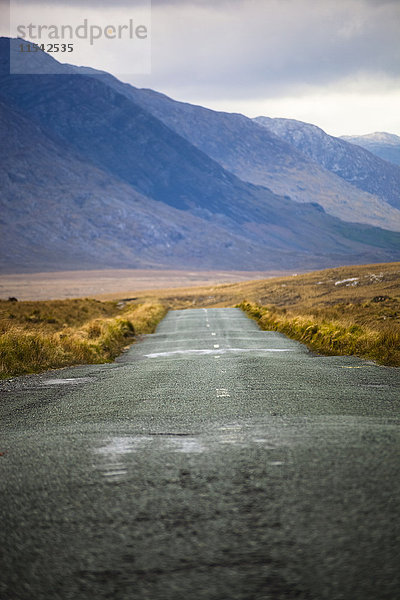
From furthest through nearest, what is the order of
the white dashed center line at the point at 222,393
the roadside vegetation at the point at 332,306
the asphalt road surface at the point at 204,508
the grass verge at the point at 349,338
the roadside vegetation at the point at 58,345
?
the roadside vegetation at the point at 332,306
the grass verge at the point at 349,338
the roadside vegetation at the point at 58,345
the white dashed center line at the point at 222,393
the asphalt road surface at the point at 204,508

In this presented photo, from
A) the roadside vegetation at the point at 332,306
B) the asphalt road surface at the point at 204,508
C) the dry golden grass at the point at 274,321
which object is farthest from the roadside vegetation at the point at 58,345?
the asphalt road surface at the point at 204,508

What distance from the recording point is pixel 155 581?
10.9 feet

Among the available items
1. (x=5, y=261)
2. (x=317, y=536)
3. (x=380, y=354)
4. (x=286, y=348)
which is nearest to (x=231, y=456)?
(x=317, y=536)

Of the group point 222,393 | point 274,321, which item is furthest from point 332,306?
point 222,393

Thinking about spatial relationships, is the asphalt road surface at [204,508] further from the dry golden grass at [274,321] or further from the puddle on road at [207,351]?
the puddle on road at [207,351]

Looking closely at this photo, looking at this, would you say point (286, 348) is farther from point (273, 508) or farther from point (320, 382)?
point (273, 508)

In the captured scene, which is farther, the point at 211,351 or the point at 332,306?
the point at 332,306

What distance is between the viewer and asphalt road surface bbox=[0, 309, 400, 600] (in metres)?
3.29

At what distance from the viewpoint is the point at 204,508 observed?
159 inches

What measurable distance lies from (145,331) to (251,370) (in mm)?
20541

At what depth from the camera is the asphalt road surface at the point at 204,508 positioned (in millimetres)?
3293

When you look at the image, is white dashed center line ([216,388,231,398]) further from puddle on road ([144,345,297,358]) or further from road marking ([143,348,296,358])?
road marking ([143,348,296,358])

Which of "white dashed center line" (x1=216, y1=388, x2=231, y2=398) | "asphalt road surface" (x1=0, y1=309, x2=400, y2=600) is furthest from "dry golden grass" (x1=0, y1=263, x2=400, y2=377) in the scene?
"asphalt road surface" (x1=0, y1=309, x2=400, y2=600)

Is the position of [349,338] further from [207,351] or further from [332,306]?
[332,306]
